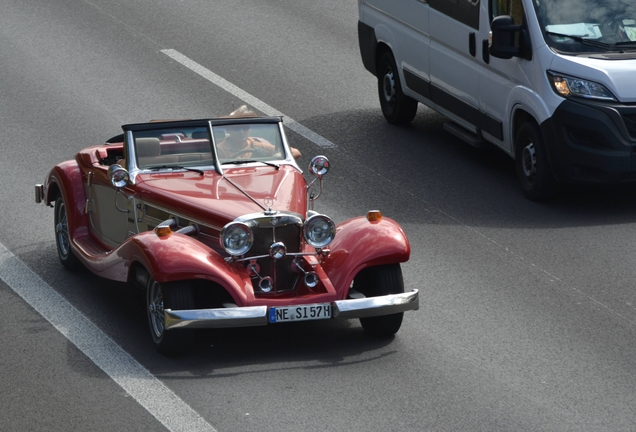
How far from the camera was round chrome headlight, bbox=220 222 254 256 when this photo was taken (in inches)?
370

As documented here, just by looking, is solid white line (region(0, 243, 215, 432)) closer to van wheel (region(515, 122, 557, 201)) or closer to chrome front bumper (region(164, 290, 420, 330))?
chrome front bumper (region(164, 290, 420, 330))

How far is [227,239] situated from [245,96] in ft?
26.6

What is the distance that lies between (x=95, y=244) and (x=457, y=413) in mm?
4264

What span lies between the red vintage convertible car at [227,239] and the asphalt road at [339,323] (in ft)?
1.22

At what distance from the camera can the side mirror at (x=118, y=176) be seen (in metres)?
10.5

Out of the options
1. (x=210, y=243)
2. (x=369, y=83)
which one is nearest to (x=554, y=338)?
(x=210, y=243)

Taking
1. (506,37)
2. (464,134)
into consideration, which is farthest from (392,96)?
(506,37)

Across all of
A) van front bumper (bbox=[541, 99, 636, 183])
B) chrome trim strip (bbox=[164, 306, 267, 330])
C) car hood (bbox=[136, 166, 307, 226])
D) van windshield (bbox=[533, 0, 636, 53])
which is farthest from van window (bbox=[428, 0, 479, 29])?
chrome trim strip (bbox=[164, 306, 267, 330])

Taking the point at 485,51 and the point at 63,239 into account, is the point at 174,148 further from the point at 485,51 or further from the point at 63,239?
the point at 485,51

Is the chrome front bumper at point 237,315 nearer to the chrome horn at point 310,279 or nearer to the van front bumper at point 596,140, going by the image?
the chrome horn at point 310,279

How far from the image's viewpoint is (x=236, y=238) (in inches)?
372

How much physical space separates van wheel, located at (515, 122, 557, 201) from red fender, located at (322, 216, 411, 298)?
3811 mm

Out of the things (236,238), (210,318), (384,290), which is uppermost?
(236,238)

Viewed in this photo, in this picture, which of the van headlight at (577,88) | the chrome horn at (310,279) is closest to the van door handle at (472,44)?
the van headlight at (577,88)
